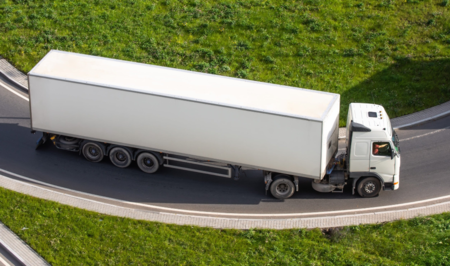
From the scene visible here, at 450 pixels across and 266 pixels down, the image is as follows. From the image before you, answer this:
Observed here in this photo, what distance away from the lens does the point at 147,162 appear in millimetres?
21219

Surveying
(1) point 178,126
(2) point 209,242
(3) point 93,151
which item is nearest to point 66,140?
(3) point 93,151

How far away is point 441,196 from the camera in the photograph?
2034 centimetres

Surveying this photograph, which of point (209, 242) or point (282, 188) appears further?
point (282, 188)

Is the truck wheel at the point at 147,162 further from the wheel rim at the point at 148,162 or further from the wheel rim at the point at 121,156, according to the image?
the wheel rim at the point at 121,156

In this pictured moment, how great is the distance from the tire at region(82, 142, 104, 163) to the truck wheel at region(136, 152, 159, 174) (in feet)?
5.24

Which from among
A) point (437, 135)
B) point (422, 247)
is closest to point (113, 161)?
point (422, 247)

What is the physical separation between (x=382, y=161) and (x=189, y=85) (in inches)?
280

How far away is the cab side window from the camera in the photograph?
62.5 feet

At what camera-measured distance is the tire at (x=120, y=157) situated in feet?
69.4

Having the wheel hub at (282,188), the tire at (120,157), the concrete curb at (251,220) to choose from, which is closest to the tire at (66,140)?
the tire at (120,157)

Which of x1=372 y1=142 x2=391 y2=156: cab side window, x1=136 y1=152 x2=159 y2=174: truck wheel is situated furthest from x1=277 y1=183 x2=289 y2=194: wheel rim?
x1=136 y1=152 x2=159 y2=174: truck wheel

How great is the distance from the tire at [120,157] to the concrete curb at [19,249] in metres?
4.74

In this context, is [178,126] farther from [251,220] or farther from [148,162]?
[251,220]

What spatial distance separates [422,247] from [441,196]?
3.74 m
